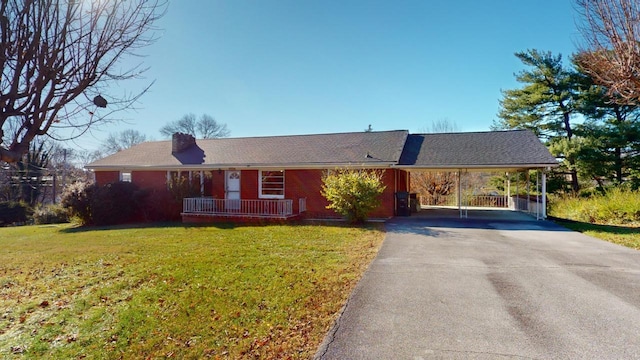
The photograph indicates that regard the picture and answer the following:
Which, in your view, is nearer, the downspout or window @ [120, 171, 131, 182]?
the downspout

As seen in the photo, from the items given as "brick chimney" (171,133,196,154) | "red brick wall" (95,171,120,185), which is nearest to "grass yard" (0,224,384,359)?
"red brick wall" (95,171,120,185)

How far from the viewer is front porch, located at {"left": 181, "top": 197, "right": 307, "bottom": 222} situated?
15.1 metres

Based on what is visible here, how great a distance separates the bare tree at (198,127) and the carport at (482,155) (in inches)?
1397

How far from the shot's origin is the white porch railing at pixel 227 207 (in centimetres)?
1549

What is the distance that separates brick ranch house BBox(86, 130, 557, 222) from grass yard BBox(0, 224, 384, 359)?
583cm

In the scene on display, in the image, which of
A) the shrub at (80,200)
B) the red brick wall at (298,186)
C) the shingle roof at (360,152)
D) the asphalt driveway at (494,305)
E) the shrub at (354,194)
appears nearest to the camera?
the asphalt driveway at (494,305)

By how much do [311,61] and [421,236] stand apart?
393 inches

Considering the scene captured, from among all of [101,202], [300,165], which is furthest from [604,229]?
[101,202]

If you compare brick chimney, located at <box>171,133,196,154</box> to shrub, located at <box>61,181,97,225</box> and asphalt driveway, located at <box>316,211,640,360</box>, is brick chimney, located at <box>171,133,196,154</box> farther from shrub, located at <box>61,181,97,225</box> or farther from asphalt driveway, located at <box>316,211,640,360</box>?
asphalt driveway, located at <box>316,211,640,360</box>

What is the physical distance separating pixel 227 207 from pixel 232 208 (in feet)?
0.81

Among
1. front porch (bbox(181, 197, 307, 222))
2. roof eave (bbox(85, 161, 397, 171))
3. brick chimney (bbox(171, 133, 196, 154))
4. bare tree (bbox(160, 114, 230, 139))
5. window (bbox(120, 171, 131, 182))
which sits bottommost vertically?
front porch (bbox(181, 197, 307, 222))

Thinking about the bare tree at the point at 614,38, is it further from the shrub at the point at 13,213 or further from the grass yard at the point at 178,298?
the shrub at the point at 13,213

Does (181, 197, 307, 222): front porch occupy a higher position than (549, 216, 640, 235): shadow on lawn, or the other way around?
(181, 197, 307, 222): front porch

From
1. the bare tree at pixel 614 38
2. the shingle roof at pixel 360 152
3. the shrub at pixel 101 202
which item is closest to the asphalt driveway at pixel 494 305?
the bare tree at pixel 614 38
